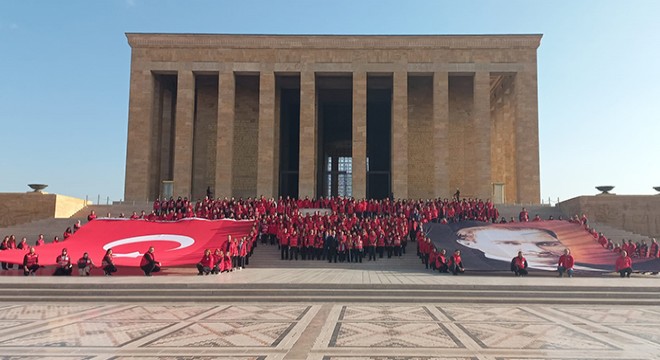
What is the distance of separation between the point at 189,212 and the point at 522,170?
18882mm

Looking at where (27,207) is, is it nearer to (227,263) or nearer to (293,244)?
(227,263)

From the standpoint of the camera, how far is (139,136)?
29.0m

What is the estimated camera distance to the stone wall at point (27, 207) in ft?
72.4

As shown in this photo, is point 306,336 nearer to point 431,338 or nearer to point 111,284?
point 431,338

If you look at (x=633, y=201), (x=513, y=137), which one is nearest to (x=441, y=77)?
(x=513, y=137)

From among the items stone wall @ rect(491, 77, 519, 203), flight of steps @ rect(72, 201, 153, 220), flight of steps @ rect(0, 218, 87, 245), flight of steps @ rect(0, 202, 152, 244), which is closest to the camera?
flight of steps @ rect(0, 218, 87, 245)

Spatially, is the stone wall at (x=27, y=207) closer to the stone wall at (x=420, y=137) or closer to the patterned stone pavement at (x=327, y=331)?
the patterned stone pavement at (x=327, y=331)

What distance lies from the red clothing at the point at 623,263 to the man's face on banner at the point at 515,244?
163cm

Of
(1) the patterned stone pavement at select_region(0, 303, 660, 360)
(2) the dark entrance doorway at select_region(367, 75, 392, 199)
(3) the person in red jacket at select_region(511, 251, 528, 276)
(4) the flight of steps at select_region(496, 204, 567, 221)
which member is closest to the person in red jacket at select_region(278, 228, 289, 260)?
(1) the patterned stone pavement at select_region(0, 303, 660, 360)

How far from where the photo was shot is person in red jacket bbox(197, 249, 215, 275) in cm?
1400

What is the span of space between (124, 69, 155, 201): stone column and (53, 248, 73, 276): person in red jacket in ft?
49.1

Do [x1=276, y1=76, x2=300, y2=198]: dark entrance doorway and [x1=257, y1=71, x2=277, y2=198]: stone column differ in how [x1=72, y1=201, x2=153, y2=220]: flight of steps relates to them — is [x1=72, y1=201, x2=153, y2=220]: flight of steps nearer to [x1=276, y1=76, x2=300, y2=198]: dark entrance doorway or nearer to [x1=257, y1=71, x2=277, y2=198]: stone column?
[x1=257, y1=71, x2=277, y2=198]: stone column

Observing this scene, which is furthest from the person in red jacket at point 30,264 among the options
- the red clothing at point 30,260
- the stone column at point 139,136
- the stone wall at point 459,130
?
the stone wall at point 459,130

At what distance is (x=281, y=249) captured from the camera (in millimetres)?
17125
